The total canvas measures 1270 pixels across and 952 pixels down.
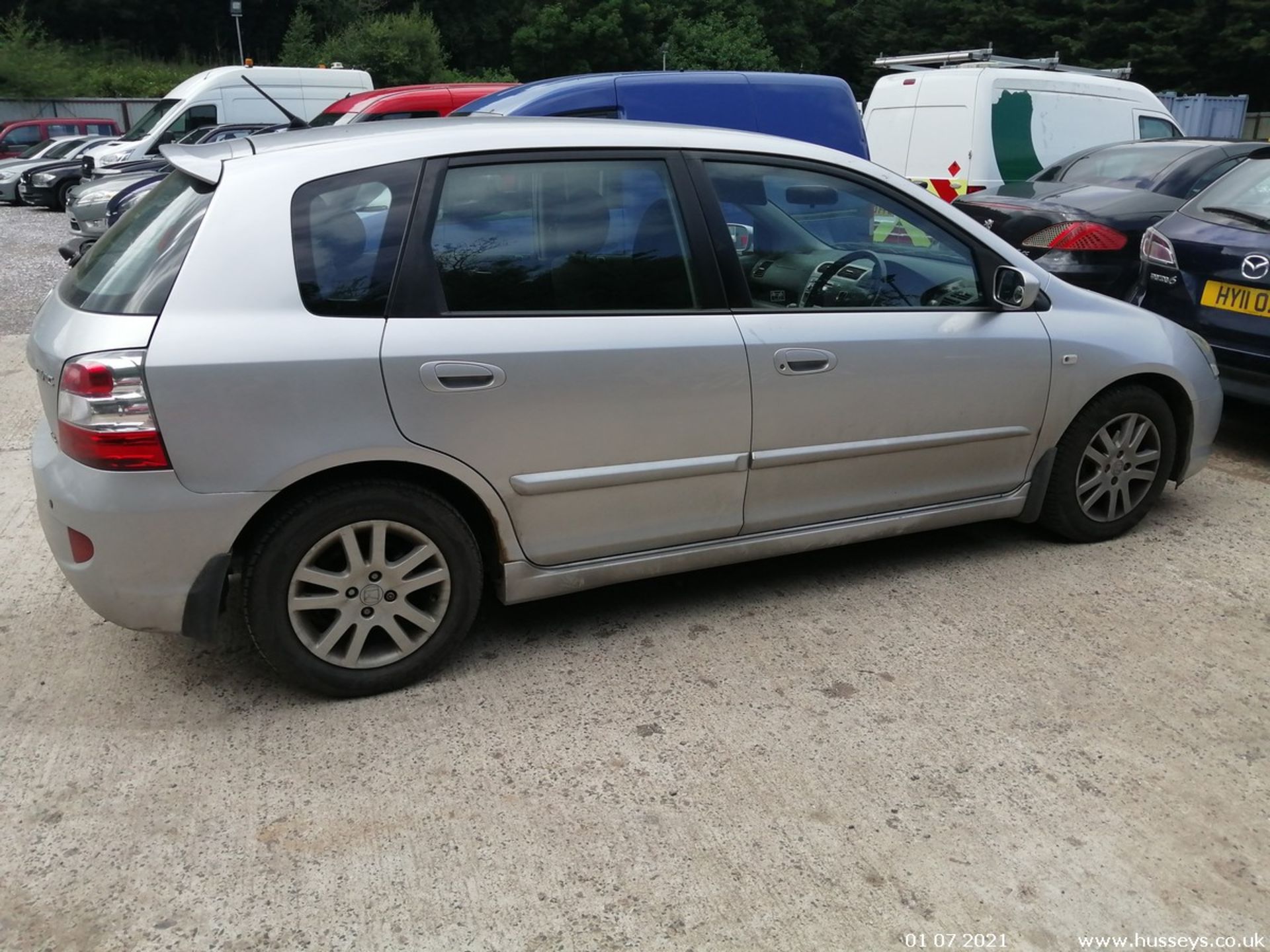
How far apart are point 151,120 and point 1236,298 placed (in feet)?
56.5

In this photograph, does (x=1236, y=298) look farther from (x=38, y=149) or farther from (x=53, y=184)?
(x=38, y=149)

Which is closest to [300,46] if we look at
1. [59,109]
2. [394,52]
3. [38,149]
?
[394,52]

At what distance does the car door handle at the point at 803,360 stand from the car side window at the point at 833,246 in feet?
0.55

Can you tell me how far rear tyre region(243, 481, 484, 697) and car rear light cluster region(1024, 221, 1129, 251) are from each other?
4976 mm

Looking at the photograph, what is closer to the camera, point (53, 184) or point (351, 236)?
point (351, 236)

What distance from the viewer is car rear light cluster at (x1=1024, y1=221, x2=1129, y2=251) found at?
270 inches

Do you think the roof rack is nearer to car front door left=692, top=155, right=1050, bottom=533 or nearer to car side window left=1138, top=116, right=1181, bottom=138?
car side window left=1138, top=116, right=1181, bottom=138

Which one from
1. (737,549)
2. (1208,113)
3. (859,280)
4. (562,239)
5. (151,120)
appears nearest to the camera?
(562,239)

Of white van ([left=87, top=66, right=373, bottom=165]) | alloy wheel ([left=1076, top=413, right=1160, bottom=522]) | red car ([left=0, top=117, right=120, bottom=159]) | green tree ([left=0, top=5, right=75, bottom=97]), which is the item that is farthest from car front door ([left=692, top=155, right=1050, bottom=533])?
green tree ([left=0, top=5, right=75, bottom=97])

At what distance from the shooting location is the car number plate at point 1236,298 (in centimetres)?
525

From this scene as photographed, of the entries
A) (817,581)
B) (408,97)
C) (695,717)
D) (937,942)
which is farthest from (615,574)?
(408,97)

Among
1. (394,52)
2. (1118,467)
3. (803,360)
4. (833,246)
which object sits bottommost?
(1118,467)

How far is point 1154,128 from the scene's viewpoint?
11.6 meters

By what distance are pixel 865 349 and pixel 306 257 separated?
6.00 ft
